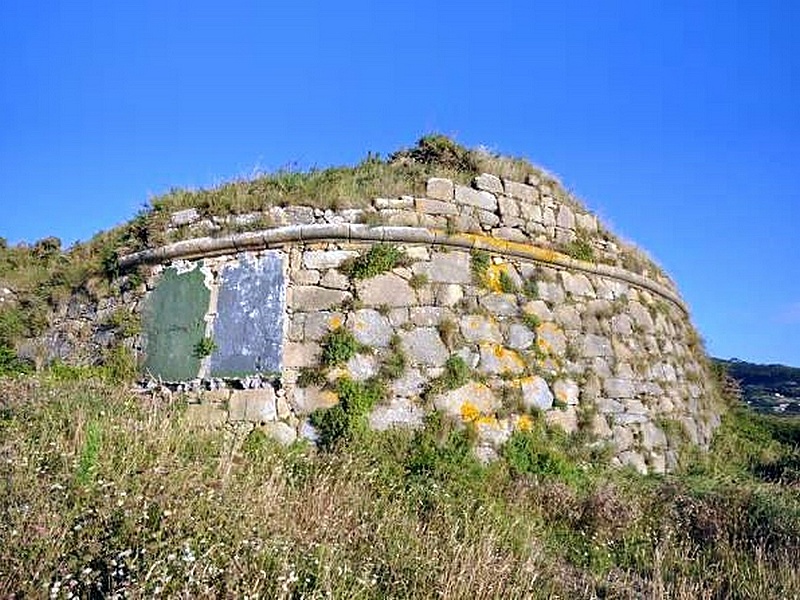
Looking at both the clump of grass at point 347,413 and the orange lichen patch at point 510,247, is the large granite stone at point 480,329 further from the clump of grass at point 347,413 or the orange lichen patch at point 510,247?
the clump of grass at point 347,413

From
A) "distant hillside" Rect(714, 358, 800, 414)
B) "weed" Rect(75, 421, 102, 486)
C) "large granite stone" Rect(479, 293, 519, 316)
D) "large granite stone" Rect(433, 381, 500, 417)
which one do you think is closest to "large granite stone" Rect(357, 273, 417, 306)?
"large granite stone" Rect(479, 293, 519, 316)

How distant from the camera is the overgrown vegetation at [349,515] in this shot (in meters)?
3.39

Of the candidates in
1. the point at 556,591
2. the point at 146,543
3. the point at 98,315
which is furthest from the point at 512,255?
the point at 146,543

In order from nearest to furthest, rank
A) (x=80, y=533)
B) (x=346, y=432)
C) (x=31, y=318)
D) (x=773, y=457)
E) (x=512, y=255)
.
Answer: (x=80, y=533)
(x=346, y=432)
(x=512, y=255)
(x=31, y=318)
(x=773, y=457)

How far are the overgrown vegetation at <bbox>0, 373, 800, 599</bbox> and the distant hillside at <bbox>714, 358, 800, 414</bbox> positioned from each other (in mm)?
8110

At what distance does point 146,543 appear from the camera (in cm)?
349

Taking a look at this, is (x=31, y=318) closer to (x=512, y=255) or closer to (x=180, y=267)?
(x=180, y=267)

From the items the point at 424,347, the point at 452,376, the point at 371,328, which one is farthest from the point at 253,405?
the point at 452,376

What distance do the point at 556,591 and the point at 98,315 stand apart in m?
6.39

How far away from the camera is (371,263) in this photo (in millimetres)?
7344

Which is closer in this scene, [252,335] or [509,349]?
[252,335]

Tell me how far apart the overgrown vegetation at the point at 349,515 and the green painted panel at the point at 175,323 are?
59 cm

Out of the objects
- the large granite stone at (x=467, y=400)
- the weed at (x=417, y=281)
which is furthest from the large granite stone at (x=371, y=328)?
the large granite stone at (x=467, y=400)

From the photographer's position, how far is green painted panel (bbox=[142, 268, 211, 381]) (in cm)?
727
